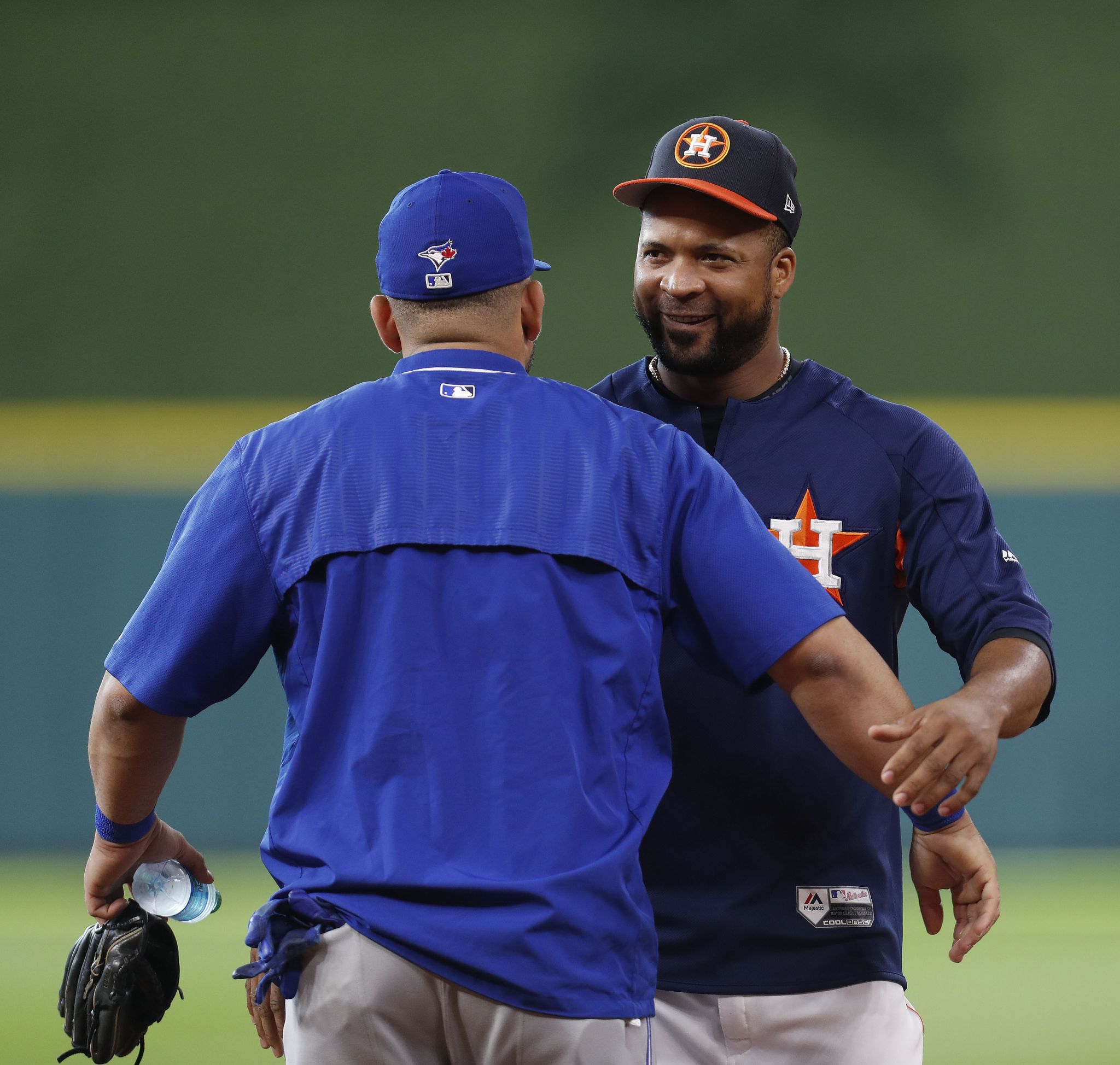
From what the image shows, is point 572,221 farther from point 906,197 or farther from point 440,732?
point 440,732

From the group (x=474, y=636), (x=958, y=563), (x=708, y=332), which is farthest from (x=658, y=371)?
(x=474, y=636)

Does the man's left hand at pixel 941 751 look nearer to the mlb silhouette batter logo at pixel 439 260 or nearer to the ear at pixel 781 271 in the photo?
the mlb silhouette batter logo at pixel 439 260

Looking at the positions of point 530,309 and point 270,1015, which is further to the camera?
point 530,309

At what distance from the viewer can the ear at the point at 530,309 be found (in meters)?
1.78

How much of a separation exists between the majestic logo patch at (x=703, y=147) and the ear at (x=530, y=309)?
0.63 m

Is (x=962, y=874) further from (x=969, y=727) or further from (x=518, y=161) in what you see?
(x=518, y=161)

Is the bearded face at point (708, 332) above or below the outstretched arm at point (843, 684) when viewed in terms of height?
above

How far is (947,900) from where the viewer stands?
5.78 meters

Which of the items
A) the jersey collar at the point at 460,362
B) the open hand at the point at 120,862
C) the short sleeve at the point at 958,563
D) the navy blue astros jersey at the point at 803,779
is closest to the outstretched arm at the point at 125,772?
the open hand at the point at 120,862

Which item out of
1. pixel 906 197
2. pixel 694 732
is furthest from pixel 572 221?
pixel 694 732

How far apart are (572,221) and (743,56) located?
3.55ft

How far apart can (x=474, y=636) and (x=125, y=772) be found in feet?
1.66

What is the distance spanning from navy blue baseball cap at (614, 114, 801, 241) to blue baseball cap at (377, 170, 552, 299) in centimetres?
60

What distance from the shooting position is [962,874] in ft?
6.72
